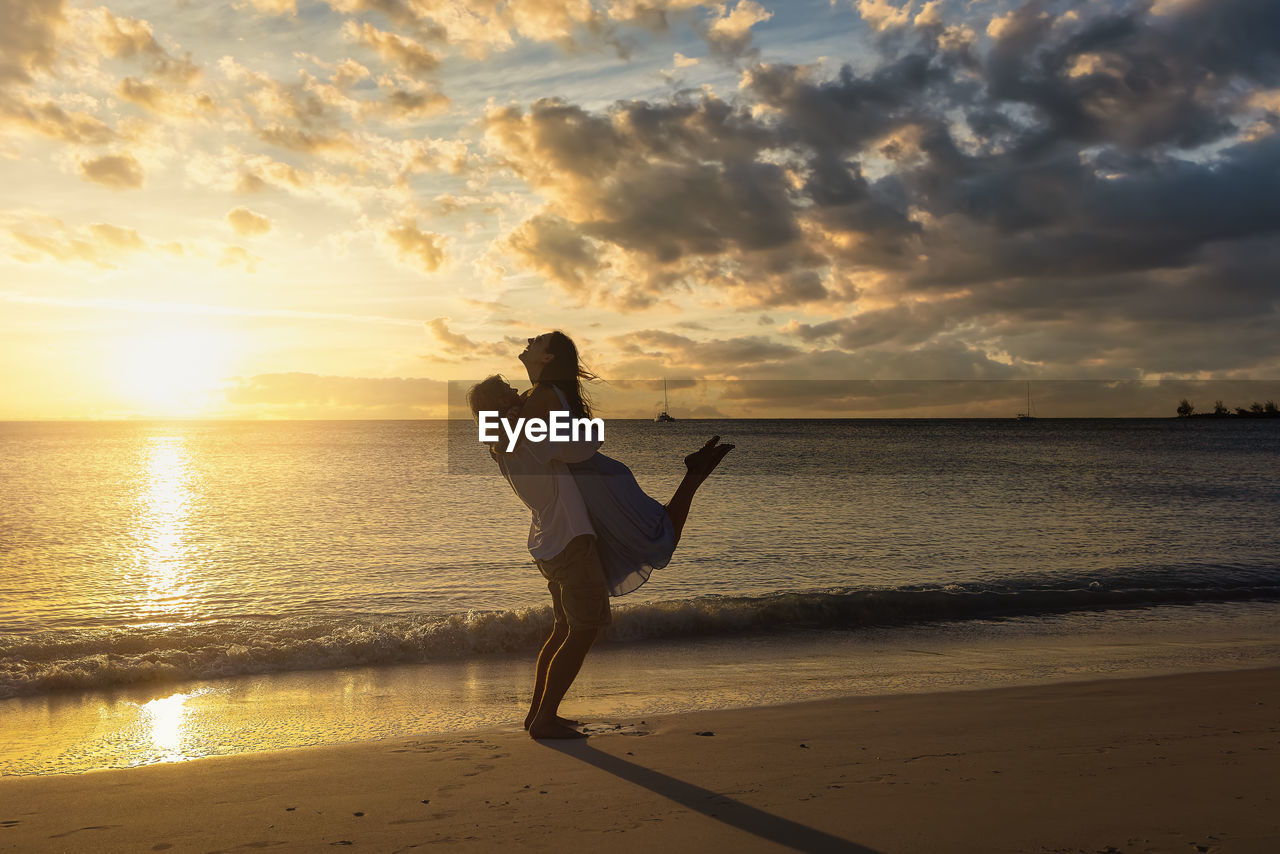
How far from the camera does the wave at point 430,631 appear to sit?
789cm

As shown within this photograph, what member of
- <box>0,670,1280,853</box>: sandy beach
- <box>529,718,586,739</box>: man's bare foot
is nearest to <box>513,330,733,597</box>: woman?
<box>529,718,586,739</box>: man's bare foot

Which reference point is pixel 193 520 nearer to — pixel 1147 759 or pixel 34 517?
pixel 34 517

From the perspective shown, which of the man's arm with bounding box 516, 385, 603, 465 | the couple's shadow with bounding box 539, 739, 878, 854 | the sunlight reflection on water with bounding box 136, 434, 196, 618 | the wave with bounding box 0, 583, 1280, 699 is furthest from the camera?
the sunlight reflection on water with bounding box 136, 434, 196, 618

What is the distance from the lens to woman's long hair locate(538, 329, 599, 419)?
5.02 metres

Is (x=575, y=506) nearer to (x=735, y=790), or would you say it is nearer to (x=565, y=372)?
(x=565, y=372)

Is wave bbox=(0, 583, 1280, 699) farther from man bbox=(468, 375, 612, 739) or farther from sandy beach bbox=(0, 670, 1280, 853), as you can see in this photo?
man bbox=(468, 375, 612, 739)

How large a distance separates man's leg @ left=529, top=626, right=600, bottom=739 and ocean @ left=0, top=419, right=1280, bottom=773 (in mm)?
1034

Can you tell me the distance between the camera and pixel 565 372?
16.5 ft

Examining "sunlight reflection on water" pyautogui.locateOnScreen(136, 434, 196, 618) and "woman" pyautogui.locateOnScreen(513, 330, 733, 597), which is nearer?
"woman" pyautogui.locateOnScreen(513, 330, 733, 597)

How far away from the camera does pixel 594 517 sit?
200 inches

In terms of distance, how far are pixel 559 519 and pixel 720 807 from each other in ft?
6.04

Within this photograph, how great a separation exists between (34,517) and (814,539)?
71.5 feet

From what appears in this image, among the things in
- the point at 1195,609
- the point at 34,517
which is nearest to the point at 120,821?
the point at 1195,609

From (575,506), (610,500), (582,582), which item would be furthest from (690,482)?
(582,582)
